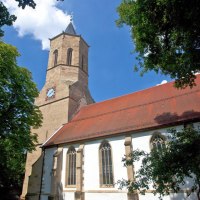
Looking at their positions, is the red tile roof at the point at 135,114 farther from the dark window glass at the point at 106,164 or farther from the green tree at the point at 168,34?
the green tree at the point at 168,34

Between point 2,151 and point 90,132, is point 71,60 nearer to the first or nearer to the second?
point 90,132

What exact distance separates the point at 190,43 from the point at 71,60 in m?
19.4

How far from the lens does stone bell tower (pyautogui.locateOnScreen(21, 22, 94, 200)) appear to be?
69.7 feet

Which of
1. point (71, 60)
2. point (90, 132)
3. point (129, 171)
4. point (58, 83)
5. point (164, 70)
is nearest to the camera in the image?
point (164, 70)

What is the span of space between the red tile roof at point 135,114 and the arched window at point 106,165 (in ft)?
3.21

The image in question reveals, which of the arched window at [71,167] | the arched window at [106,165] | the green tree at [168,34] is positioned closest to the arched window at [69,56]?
the arched window at [71,167]

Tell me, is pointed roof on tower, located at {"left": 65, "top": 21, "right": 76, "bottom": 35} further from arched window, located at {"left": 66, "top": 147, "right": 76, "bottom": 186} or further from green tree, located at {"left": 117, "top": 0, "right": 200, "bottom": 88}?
green tree, located at {"left": 117, "top": 0, "right": 200, "bottom": 88}

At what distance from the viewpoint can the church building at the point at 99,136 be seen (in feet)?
45.5

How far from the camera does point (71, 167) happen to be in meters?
16.5

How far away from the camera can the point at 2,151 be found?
1376 centimetres

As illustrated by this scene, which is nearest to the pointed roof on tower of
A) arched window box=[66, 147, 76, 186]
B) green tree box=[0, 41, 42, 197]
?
green tree box=[0, 41, 42, 197]

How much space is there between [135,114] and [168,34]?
28.1 ft

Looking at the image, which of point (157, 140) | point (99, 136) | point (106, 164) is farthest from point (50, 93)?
point (157, 140)

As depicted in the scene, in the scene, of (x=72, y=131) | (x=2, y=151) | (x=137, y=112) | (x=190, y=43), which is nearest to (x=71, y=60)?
(x=72, y=131)
